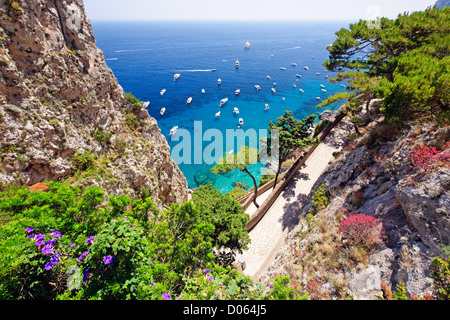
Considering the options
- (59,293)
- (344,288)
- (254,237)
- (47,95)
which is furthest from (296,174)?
(47,95)

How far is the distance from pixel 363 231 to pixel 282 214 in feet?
28.3

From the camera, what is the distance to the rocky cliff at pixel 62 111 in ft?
34.7

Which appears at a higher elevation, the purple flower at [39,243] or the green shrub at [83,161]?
the purple flower at [39,243]

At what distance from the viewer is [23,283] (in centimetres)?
466

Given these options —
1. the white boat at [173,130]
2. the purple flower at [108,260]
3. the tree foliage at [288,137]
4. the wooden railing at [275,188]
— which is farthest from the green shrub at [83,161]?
the white boat at [173,130]

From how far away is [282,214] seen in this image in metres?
16.5

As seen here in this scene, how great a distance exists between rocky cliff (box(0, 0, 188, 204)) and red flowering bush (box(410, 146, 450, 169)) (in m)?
16.9

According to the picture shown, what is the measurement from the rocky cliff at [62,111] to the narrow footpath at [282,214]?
31.0ft

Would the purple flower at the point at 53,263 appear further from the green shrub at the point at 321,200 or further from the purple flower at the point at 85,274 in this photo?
the green shrub at the point at 321,200

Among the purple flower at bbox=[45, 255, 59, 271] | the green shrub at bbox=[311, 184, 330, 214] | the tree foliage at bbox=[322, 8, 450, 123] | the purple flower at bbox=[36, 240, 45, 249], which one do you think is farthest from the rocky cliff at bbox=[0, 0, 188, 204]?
the tree foliage at bbox=[322, 8, 450, 123]

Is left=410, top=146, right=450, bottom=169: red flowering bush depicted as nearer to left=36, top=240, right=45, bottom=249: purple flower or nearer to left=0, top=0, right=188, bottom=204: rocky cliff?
left=36, top=240, right=45, bottom=249: purple flower

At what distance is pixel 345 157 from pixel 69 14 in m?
24.1

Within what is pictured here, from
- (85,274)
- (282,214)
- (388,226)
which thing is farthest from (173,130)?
(388,226)

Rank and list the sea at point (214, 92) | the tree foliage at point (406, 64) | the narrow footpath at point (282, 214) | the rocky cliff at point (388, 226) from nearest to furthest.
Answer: the rocky cliff at point (388, 226), the tree foliage at point (406, 64), the narrow footpath at point (282, 214), the sea at point (214, 92)
